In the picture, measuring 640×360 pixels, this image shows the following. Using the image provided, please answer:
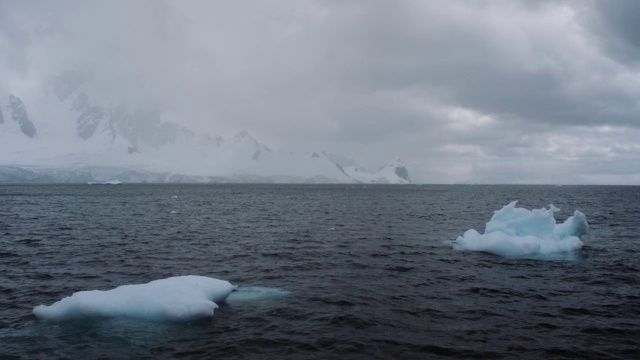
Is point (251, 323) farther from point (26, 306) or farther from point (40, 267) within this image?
point (40, 267)

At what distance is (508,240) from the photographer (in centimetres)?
2570

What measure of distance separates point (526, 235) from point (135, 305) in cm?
2405

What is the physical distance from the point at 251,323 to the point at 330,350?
3.10m

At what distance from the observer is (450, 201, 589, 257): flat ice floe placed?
25.5 meters

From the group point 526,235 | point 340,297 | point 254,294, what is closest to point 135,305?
point 254,294

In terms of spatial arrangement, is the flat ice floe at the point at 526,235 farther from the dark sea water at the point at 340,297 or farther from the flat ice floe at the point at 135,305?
the flat ice floe at the point at 135,305

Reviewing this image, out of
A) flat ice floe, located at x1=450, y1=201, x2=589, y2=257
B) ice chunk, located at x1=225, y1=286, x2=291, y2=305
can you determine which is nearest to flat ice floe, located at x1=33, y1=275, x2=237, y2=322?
ice chunk, located at x1=225, y1=286, x2=291, y2=305

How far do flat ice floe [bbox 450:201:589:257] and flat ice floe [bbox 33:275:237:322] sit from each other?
59.3 ft

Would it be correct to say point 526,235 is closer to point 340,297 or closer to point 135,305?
point 340,297

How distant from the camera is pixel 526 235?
28234 millimetres

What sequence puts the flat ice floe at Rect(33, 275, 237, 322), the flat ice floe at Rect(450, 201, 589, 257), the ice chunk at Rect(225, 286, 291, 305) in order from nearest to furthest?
the flat ice floe at Rect(33, 275, 237, 322), the ice chunk at Rect(225, 286, 291, 305), the flat ice floe at Rect(450, 201, 589, 257)

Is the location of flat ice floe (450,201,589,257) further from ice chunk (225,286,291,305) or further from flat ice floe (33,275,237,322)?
flat ice floe (33,275,237,322)

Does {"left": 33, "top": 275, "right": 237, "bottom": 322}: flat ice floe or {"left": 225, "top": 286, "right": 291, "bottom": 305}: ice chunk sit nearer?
{"left": 33, "top": 275, "right": 237, "bottom": 322}: flat ice floe

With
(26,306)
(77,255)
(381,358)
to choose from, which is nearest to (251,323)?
(381,358)
